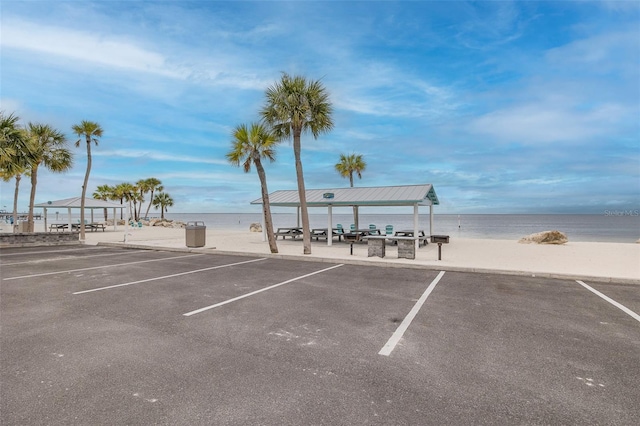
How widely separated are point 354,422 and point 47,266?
12662 mm

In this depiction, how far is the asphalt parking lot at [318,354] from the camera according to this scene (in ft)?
9.75

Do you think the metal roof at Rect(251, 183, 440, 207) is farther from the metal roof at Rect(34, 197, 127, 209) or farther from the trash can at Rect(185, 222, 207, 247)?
the metal roof at Rect(34, 197, 127, 209)

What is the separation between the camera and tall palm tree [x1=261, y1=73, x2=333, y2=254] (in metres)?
14.5

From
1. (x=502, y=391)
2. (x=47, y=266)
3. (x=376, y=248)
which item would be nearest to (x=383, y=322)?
(x=502, y=391)

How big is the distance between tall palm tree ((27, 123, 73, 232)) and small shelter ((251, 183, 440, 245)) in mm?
14990

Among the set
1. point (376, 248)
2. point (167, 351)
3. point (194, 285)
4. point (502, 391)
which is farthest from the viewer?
point (376, 248)

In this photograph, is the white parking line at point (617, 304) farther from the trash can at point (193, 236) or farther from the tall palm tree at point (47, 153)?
the tall palm tree at point (47, 153)

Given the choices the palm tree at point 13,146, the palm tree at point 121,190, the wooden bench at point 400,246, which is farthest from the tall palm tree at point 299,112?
the palm tree at point 121,190

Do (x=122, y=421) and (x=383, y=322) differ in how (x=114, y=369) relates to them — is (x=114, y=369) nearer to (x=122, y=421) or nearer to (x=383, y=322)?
(x=122, y=421)

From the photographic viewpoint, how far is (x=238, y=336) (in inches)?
188

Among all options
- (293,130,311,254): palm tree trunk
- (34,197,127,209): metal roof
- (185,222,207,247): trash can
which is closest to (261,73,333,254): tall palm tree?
(293,130,311,254): palm tree trunk

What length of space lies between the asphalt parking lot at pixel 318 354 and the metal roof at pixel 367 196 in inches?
393

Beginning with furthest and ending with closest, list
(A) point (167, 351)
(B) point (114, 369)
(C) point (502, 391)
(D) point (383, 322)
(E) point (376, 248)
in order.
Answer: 1. (E) point (376, 248)
2. (D) point (383, 322)
3. (A) point (167, 351)
4. (B) point (114, 369)
5. (C) point (502, 391)

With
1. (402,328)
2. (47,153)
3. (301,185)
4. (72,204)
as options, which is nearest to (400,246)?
(301,185)
